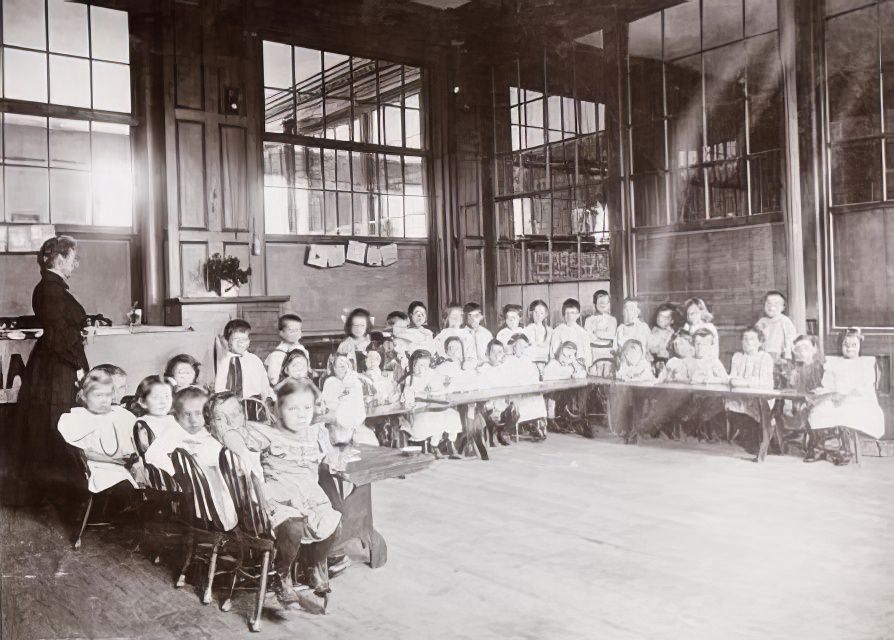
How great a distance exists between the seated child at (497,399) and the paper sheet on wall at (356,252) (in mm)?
1772

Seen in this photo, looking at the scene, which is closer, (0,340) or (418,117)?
(0,340)

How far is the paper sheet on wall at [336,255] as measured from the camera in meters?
6.53

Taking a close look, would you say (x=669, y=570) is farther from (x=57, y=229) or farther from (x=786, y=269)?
(x=57, y=229)

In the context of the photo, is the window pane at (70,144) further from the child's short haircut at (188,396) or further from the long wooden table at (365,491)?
the long wooden table at (365,491)

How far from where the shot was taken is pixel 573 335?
19.7 feet

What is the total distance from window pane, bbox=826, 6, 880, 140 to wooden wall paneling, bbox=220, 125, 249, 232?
4.15 metres

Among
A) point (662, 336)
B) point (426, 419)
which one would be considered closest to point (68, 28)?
point (426, 419)

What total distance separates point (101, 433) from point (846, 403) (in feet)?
12.6

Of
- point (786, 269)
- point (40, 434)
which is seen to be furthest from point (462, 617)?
point (786, 269)

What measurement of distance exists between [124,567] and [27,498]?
1065 millimetres

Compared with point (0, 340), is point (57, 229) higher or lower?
higher

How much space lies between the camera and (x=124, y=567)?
2.88m

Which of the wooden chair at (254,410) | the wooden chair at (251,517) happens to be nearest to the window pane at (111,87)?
the wooden chair at (254,410)

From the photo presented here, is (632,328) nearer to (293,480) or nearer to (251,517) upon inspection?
(293,480)
